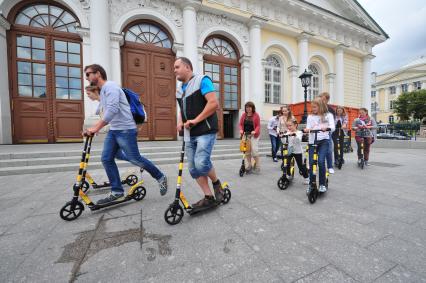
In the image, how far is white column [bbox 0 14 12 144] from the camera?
768cm

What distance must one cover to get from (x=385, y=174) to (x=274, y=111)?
8609 millimetres

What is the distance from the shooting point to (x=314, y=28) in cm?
1459

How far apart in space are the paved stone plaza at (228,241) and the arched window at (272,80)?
1136 centimetres

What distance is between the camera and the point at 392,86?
54250mm

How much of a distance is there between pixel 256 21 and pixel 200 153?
1243 centimetres

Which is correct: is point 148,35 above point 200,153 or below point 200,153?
above

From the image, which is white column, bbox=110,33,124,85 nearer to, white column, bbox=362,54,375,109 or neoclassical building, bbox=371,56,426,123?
white column, bbox=362,54,375,109

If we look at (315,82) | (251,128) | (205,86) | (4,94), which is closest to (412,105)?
(315,82)

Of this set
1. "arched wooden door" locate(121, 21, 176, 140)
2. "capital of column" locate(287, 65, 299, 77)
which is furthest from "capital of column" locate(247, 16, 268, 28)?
"arched wooden door" locate(121, 21, 176, 140)

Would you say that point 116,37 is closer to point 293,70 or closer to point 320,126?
point 320,126

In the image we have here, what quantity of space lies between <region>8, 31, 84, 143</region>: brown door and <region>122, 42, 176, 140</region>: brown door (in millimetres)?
2193

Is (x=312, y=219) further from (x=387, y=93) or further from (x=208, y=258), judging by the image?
(x=387, y=93)

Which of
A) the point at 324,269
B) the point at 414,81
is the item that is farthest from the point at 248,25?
the point at 414,81

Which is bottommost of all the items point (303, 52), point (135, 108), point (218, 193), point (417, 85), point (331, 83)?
point (218, 193)
